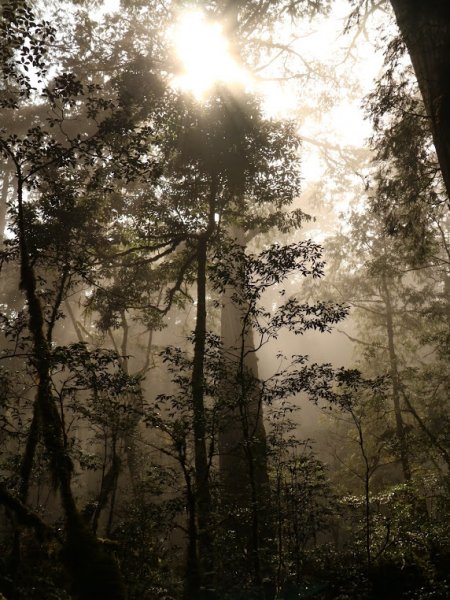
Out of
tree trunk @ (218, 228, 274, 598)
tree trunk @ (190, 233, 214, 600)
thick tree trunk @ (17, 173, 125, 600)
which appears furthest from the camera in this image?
tree trunk @ (218, 228, 274, 598)

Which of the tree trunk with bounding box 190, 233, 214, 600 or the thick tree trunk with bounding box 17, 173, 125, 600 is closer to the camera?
the thick tree trunk with bounding box 17, 173, 125, 600

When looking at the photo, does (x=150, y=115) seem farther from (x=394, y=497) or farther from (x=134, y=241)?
(x=394, y=497)

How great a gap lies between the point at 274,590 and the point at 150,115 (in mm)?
9968

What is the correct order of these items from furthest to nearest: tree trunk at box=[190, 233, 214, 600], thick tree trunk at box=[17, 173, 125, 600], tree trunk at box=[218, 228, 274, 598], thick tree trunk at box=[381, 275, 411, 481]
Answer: thick tree trunk at box=[381, 275, 411, 481]
tree trunk at box=[218, 228, 274, 598]
tree trunk at box=[190, 233, 214, 600]
thick tree trunk at box=[17, 173, 125, 600]

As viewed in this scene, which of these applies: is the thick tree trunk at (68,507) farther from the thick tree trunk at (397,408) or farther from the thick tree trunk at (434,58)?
the thick tree trunk at (397,408)

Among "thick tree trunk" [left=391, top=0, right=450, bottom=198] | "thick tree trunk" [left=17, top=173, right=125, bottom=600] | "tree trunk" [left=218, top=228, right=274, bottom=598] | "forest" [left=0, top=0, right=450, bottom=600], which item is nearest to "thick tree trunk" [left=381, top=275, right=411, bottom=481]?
"forest" [left=0, top=0, right=450, bottom=600]

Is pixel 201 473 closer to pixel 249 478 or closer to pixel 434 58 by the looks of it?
pixel 249 478

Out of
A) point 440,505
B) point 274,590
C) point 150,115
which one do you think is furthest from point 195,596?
point 150,115

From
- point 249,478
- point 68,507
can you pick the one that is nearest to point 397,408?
point 249,478

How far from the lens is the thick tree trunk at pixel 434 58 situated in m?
5.50

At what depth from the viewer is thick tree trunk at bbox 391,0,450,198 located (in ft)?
18.0

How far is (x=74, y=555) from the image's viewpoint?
547cm

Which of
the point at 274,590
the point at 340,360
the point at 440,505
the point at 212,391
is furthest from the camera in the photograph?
the point at 340,360

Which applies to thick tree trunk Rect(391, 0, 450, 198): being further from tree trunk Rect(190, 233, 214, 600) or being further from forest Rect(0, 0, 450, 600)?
tree trunk Rect(190, 233, 214, 600)
